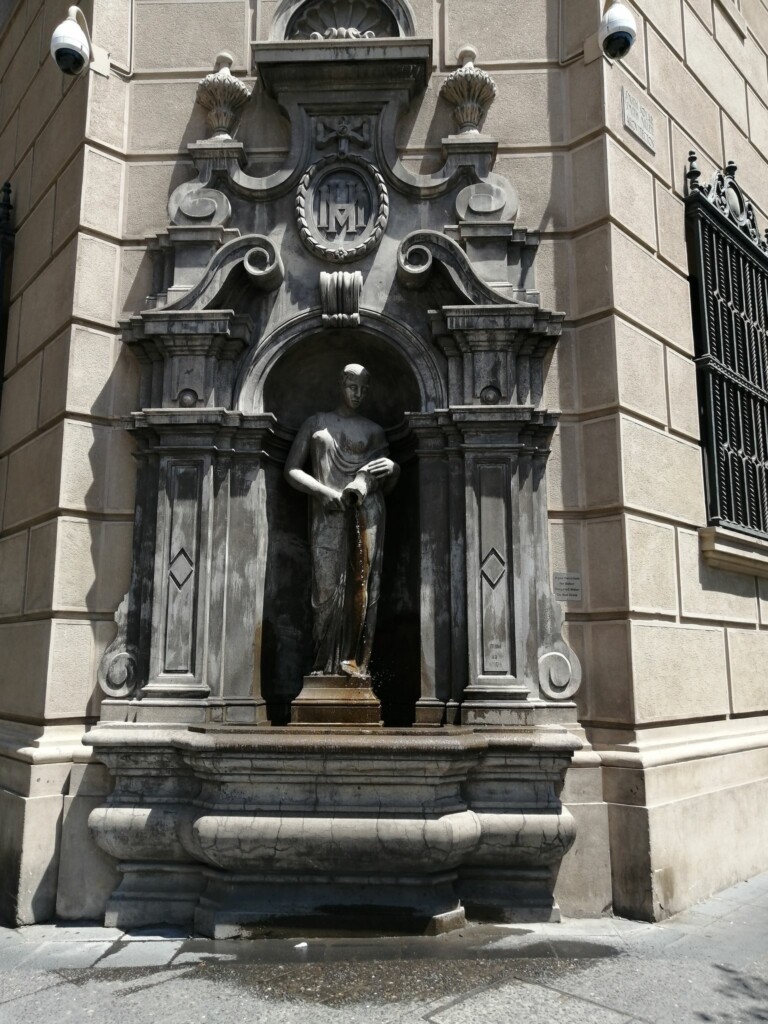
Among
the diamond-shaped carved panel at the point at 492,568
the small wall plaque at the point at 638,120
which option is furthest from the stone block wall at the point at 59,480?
the small wall plaque at the point at 638,120

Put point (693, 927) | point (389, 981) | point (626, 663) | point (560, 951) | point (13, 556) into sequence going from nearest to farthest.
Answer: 1. point (389, 981)
2. point (560, 951)
3. point (693, 927)
4. point (626, 663)
5. point (13, 556)

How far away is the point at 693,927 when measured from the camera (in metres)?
5.73

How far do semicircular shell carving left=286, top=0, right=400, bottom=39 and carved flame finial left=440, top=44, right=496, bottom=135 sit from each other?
2.83ft

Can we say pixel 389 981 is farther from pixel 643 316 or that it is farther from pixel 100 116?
pixel 100 116

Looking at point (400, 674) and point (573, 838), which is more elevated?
point (400, 674)

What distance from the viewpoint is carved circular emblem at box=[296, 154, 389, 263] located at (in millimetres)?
6953

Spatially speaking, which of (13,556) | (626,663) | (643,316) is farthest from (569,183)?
(13,556)

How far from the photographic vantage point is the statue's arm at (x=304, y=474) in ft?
21.7

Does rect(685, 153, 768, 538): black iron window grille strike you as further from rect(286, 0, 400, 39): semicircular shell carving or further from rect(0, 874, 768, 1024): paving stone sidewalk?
rect(0, 874, 768, 1024): paving stone sidewalk

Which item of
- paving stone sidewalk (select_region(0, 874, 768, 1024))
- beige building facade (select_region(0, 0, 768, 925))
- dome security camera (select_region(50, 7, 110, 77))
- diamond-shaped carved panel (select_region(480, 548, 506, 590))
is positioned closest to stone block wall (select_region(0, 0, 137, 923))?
beige building facade (select_region(0, 0, 768, 925))

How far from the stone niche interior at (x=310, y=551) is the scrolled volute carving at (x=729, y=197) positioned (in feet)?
7.20

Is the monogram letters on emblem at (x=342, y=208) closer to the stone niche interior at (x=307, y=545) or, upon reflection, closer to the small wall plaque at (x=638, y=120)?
the stone niche interior at (x=307, y=545)

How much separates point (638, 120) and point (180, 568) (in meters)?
5.62

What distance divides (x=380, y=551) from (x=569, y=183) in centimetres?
360
